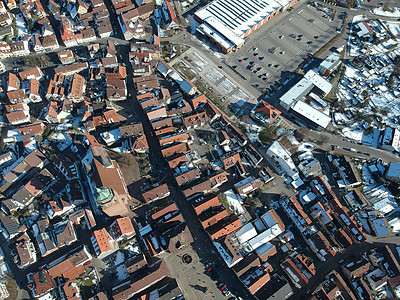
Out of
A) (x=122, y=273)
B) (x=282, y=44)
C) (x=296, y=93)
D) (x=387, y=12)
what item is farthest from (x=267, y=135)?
(x=387, y=12)

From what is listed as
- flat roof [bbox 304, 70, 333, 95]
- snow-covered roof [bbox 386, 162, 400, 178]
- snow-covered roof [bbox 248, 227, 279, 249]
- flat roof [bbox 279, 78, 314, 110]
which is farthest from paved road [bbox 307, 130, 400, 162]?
snow-covered roof [bbox 248, 227, 279, 249]

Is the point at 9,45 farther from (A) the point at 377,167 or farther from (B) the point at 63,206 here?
(A) the point at 377,167

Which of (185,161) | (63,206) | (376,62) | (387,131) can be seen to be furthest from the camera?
(376,62)

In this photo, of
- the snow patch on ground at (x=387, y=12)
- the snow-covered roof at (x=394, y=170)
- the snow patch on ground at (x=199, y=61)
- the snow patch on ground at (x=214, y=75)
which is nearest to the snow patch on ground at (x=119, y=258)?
the snow patch on ground at (x=214, y=75)

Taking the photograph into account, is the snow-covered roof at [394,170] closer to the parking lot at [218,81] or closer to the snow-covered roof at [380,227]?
the snow-covered roof at [380,227]

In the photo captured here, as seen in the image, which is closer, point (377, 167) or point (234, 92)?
point (377, 167)

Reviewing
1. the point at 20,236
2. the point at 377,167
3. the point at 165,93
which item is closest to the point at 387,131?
the point at 377,167

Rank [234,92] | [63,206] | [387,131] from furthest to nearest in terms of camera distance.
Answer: [234,92], [387,131], [63,206]

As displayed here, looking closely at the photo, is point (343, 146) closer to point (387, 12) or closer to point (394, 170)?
point (394, 170)
